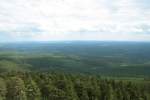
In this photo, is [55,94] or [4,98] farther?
[55,94]

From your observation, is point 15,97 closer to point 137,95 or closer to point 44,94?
point 44,94

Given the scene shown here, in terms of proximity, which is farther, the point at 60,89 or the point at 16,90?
the point at 60,89

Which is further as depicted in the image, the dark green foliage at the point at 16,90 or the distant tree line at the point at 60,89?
the distant tree line at the point at 60,89

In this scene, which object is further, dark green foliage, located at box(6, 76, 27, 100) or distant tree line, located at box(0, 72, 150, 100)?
distant tree line, located at box(0, 72, 150, 100)

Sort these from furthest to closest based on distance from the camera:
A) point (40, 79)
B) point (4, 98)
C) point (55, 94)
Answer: point (40, 79) → point (55, 94) → point (4, 98)

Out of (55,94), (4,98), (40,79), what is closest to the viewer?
(4,98)

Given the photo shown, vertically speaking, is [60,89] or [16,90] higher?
[16,90]

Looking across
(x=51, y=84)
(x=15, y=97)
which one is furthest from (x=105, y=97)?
(x=15, y=97)
